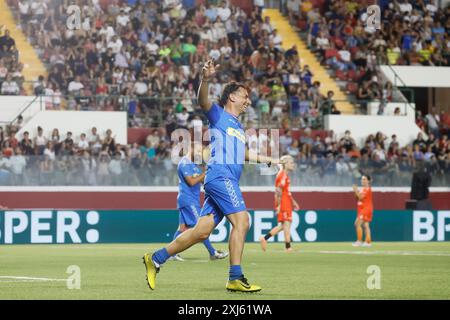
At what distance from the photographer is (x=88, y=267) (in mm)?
18422

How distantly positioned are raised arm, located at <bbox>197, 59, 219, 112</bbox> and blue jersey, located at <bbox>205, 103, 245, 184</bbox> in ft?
0.77

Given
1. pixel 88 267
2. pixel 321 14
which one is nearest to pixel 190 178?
pixel 88 267

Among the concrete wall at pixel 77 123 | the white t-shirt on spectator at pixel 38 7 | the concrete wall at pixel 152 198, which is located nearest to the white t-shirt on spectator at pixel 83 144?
the concrete wall at pixel 77 123

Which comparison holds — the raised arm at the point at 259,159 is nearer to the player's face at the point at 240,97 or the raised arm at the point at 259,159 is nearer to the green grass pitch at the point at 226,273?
the player's face at the point at 240,97

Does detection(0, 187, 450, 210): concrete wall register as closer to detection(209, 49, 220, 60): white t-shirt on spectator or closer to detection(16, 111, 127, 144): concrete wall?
detection(16, 111, 127, 144): concrete wall

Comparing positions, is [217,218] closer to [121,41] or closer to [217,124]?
[217,124]

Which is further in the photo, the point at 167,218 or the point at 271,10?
the point at 271,10

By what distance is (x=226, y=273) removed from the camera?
1681cm

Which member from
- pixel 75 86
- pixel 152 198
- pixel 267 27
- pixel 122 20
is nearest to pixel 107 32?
pixel 122 20

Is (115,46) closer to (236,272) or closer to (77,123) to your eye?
(77,123)

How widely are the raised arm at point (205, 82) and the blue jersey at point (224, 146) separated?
235 mm

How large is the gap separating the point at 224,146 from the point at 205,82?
101 centimetres

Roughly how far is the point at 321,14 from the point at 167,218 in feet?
48.1

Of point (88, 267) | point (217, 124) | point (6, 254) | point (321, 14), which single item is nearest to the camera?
point (217, 124)
